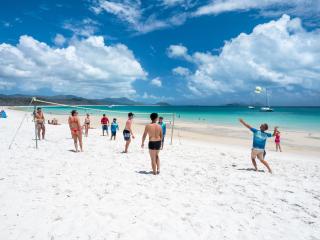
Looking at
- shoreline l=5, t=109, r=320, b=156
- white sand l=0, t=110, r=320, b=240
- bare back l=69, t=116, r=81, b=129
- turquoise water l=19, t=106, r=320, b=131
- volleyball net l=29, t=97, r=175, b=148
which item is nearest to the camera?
white sand l=0, t=110, r=320, b=240

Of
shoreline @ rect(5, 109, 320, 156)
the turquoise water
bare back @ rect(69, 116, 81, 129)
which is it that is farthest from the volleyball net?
shoreline @ rect(5, 109, 320, 156)

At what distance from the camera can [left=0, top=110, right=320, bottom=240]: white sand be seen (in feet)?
12.6

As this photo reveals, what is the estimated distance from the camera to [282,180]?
6.77 meters

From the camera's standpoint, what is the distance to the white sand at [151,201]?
3836 millimetres

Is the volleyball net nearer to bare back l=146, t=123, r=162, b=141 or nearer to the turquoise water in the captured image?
the turquoise water

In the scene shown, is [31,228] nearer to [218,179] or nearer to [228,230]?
[228,230]

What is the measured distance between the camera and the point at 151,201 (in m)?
4.92

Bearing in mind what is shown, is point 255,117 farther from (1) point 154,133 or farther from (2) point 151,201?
(2) point 151,201

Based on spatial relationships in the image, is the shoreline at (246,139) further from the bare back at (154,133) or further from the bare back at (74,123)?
the bare back at (154,133)

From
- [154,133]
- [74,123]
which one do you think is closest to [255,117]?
[74,123]

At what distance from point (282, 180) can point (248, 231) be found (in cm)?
336

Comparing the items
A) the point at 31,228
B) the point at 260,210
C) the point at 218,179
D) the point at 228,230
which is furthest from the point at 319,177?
the point at 31,228

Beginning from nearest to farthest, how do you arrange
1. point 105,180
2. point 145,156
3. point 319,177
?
point 105,180 → point 319,177 → point 145,156

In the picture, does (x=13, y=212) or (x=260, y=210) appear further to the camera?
(x=260, y=210)
